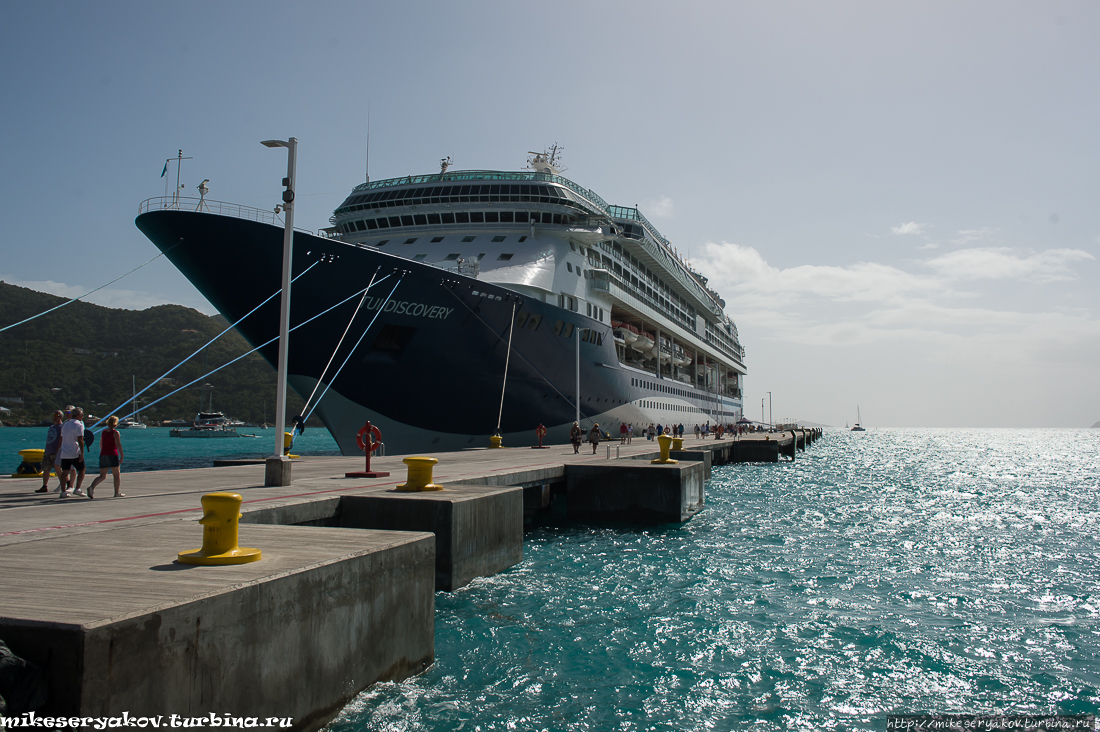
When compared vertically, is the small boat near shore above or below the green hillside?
below

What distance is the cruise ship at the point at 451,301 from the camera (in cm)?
2081

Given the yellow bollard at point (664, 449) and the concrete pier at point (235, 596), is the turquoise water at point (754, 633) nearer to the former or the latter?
the concrete pier at point (235, 596)

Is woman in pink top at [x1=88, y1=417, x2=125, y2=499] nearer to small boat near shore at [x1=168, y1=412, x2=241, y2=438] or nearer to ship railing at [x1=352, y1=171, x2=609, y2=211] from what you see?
ship railing at [x1=352, y1=171, x2=609, y2=211]

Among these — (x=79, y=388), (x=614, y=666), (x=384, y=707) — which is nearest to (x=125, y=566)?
(x=384, y=707)

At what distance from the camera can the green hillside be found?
123 meters

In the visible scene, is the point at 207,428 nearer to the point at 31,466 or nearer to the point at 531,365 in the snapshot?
the point at 531,365

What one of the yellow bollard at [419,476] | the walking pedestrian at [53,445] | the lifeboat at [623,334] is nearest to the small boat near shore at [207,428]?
the lifeboat at [623,334]

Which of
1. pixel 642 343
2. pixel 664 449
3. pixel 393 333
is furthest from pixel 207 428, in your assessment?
pixel 664 449

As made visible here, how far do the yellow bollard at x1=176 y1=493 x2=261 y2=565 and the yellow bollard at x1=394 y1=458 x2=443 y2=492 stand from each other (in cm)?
572

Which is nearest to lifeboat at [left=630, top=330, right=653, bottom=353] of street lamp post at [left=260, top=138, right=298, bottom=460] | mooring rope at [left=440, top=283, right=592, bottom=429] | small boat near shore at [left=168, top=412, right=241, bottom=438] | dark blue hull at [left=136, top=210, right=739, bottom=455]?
mooring rope at [left=440, top=283, right=592, bottom=429]

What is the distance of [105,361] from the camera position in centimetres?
13038

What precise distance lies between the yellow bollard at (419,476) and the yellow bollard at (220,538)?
18.8 ft

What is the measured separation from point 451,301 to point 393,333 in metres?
2.22

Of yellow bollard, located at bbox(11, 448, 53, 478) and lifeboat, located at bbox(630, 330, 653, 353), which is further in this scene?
lifeboat, located at bbox(630, 330, 653, 353)
